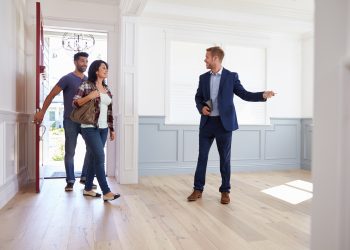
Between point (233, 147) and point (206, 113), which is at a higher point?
point (206, 113)

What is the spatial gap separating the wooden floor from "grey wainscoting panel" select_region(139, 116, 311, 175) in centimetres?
103

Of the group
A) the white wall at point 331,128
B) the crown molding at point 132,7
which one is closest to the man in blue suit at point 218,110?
the crown molding at point 132,7

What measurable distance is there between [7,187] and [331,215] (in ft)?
9.80

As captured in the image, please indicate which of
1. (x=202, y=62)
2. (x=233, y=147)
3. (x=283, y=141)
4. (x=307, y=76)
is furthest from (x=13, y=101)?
(x=307, y=76)

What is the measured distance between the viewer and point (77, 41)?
17.6ft

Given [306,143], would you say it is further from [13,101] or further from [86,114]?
[13,101]

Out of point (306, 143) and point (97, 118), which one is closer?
point (97, 118)

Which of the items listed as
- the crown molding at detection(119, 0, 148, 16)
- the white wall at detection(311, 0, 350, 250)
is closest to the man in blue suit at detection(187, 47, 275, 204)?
the crown molding at detection(119, 0, 148, 16)

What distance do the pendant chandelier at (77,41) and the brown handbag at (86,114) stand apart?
2.97 metres

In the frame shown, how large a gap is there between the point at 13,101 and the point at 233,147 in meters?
3.18

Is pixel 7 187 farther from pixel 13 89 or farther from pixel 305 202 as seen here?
pixel 305 202

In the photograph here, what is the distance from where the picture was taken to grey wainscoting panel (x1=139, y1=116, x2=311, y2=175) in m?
4.50

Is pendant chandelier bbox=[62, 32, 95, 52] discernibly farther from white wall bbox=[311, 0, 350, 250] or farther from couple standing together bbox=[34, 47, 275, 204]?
white wall bbox=[311, 0, 350, 250]

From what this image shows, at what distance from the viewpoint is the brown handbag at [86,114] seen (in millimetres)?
2762
